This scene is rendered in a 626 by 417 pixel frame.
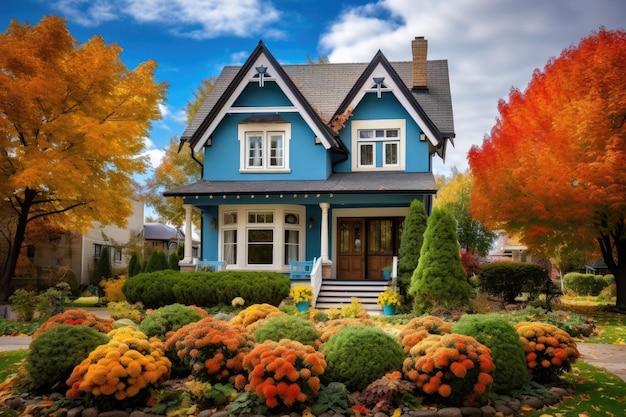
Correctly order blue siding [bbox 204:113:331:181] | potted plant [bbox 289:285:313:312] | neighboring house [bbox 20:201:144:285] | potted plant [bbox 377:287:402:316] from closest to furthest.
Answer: potted plant [bbox 377:287:402:316], potted plant [bbox 289:285:313:312], blue siding [bbox 204:113:331:181], neighboring house [bbox 20:201:144:285]

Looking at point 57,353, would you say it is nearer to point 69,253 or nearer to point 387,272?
point 387,272

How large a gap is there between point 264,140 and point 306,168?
6.25 feet

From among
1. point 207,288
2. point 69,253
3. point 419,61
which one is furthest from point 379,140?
point 69,253

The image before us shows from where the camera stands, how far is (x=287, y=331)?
26.8ft

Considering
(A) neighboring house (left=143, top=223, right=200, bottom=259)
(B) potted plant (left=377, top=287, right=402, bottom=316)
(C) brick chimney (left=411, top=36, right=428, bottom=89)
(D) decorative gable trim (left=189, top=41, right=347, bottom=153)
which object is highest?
(C) brick chimney (left=411, top=36, right=428, bottom=89)

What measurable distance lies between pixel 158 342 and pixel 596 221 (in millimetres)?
14994

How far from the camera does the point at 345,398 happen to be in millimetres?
6895

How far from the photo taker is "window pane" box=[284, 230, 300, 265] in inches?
834

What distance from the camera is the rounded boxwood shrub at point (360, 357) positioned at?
7234 millimetres

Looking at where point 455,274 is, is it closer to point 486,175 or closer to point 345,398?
point 486,175

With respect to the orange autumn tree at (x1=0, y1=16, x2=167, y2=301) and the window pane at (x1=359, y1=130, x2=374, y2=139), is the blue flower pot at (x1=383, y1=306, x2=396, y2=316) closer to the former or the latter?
the window pane at (x1=359, y1=130, x2=374, y2=139)

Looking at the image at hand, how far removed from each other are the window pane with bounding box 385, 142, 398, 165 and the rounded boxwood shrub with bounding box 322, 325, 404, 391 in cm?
1521

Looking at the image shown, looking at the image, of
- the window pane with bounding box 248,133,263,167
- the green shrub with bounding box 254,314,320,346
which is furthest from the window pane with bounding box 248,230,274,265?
the green shrub with bounding box 254,314,320,346

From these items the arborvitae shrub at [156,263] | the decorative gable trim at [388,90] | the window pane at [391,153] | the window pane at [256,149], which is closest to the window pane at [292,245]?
the window pane at [256,149]
